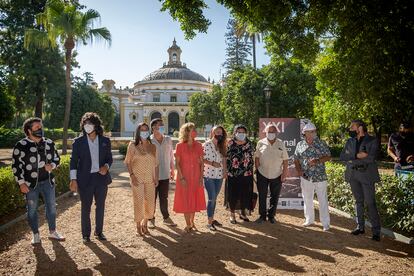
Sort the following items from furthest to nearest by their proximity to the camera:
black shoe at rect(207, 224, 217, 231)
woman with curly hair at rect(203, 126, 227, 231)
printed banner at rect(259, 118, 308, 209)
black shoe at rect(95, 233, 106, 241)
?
printed banner at rect(259, 118, 308, 209) → woman with curly hair at rect(203, 126, 227, 231) → black shoe at rect(207, 224, 217, 231) → black shoe at rect(95, 233, 106, 241)

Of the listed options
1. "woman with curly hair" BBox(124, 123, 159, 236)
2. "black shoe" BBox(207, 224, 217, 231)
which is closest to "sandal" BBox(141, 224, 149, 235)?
"woman with curly hair" BBox(124, 123, 159, 236)

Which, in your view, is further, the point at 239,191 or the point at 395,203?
the point at 239,191

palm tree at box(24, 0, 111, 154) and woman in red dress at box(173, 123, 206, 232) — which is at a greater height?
palm tree at box(24, 0, 111, 154)

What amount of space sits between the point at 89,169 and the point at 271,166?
3.34m

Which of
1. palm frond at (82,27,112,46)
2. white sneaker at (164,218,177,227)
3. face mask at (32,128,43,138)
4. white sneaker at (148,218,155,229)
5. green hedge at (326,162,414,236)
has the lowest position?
white sneaker at (164,218,177,227)

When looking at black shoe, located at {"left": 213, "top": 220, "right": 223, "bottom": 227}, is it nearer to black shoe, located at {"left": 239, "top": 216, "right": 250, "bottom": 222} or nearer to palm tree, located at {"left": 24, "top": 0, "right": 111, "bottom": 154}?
black shoe, located at {"left": 239, "top": 216, "right": 250, "bottom": 222}

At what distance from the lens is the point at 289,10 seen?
6500 millimetres

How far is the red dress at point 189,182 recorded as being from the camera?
6.30m

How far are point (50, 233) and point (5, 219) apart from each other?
180cm

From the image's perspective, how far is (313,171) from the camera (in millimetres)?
6551

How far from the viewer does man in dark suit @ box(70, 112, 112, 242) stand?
568 centimetres

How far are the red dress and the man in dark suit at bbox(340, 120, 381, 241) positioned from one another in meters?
2.61

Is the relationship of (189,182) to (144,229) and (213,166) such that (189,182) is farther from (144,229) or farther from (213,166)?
(144,229)

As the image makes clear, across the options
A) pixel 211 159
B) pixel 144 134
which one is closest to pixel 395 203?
pixel 211 159
